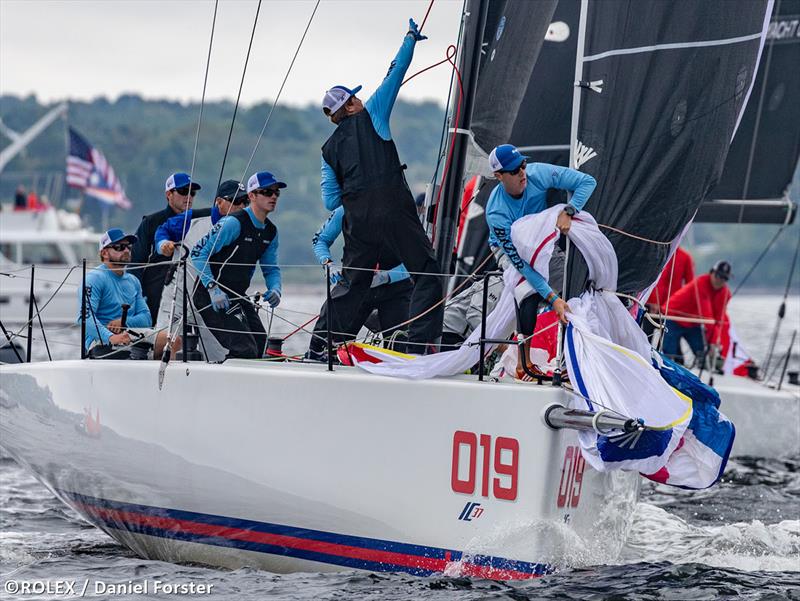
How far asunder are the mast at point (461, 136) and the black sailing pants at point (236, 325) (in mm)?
991

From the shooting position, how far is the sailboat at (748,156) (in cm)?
884

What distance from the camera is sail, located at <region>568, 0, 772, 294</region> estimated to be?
5.49m

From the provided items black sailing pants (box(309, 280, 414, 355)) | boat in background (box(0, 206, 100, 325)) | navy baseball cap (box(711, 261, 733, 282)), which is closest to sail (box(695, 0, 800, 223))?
navy baseball cap (box(711, 261, 733, 282))

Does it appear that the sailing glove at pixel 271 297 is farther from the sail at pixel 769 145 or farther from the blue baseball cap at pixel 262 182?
the sail at pixel 769 145

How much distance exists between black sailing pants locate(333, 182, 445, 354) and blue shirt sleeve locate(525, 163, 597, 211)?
595 mm

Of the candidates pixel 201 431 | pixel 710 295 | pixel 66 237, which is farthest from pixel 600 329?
pixel 66 237

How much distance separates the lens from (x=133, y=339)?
6.27 meters

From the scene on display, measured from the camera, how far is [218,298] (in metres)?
6.00

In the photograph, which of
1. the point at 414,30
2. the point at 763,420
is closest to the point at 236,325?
the point at 414,30

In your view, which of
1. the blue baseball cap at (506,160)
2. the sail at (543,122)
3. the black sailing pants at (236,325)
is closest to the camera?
the blue baseball cap at (506,160)

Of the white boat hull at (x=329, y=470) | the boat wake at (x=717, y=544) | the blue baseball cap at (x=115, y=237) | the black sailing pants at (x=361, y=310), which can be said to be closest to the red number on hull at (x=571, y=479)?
the white boat hull at (x=329, y=470)

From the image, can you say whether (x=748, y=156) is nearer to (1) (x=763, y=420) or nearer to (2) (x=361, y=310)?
(1) (x=763, y=420)

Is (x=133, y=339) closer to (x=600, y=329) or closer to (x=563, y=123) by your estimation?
(x=600, y=329)

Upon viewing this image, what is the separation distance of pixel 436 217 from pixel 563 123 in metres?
2.99
